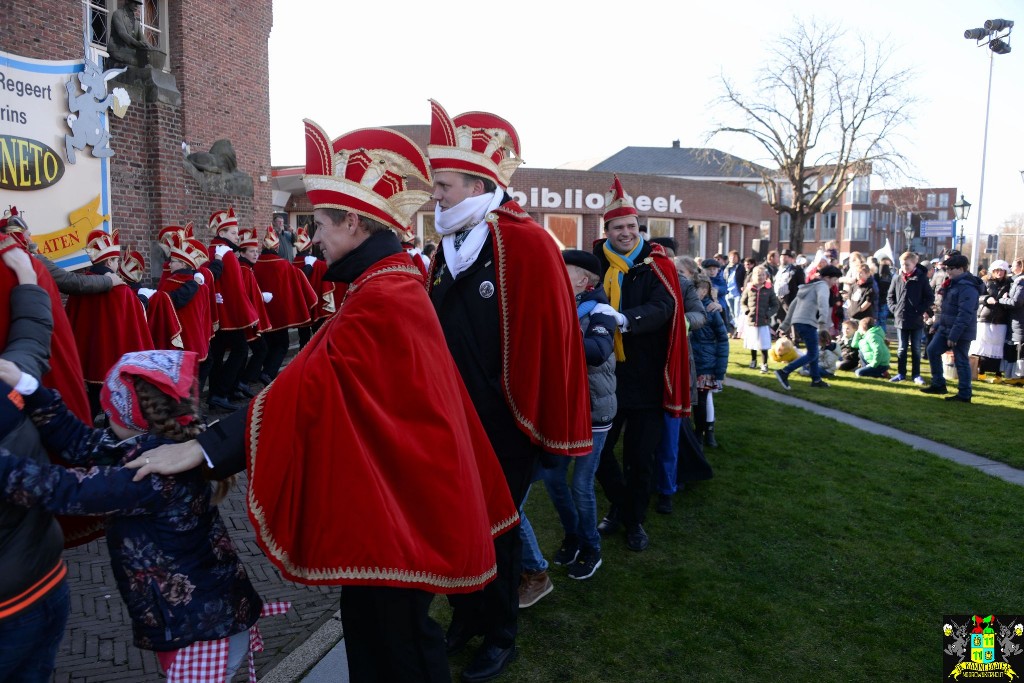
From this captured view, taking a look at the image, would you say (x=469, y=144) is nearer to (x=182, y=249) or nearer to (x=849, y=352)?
(x=182, y=249)

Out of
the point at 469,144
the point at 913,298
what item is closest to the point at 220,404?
the point at 469,144

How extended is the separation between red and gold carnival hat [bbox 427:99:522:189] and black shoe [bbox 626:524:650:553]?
259 cm

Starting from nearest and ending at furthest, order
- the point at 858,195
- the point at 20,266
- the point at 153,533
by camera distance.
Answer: the point at 153,533 → the point at 20,266 → the point at 858,195

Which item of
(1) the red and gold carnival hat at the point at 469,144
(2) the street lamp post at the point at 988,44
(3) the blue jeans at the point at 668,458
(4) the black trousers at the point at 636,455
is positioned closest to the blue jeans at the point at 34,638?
(1) the red and gold carnival hat at the point at 469,144

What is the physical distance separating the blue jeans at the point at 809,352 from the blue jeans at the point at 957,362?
5.26ft

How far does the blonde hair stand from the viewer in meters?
2.29

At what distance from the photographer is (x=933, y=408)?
9930 millimetres

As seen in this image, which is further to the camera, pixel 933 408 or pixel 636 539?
pixel 933 408

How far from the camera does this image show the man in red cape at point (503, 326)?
318 cm

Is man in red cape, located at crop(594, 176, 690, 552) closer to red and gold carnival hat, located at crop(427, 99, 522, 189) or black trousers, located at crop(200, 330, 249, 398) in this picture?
red and gold carnival hat, located at crop(427, 99, 522, 189)

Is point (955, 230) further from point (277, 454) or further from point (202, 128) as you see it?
point (277, 454)

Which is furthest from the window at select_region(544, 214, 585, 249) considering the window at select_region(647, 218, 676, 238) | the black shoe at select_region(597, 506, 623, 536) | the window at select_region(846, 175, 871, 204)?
the window at select_region(846, 175, 871, 204)

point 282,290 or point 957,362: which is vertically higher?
point 282,290

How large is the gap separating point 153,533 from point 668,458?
13.4ft
